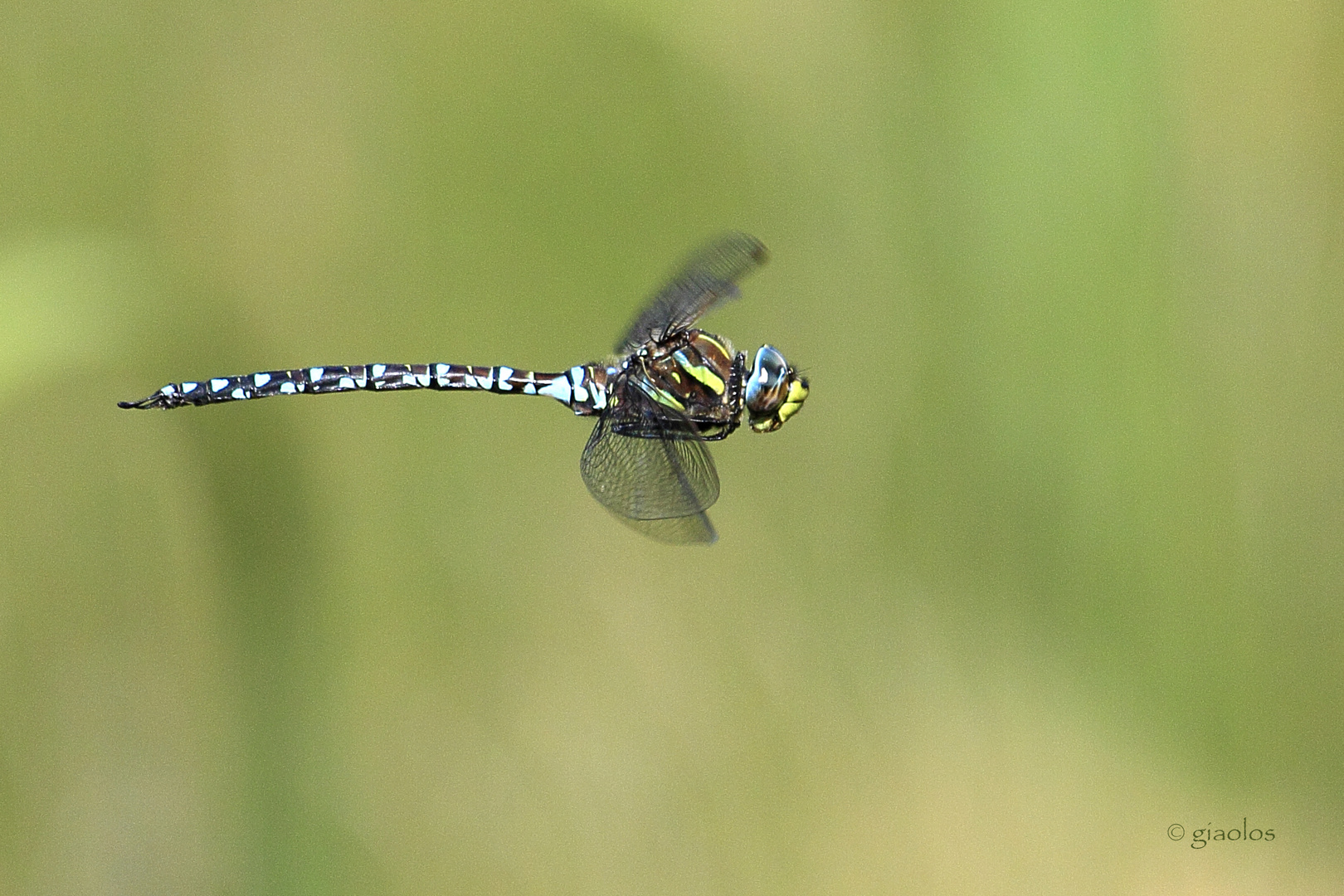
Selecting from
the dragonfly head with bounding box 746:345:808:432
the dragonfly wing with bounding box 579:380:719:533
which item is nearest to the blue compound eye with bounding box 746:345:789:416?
the dragonfly head with bounding box 746:345:808:432

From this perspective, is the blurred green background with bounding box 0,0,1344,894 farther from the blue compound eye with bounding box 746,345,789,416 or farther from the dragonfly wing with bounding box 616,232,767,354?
the blue compound eye with bounding box 746,345,789,416

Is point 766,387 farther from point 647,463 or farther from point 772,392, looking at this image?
point 647,463

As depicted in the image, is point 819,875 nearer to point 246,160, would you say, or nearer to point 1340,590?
point 1340,590

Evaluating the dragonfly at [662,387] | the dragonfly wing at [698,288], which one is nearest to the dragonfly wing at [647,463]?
the dragonfly at [662,387]

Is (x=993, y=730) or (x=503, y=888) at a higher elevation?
(x=993, y=730)

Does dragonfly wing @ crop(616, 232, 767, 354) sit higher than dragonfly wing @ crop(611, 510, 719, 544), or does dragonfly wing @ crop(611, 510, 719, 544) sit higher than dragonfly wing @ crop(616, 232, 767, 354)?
dragonfly wing @ crop(616, 232, 767, 354)

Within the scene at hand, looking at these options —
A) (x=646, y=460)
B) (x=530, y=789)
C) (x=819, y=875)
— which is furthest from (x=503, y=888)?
(x=646, y=460)

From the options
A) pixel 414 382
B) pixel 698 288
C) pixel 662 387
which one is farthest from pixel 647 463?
pixel 414 382
